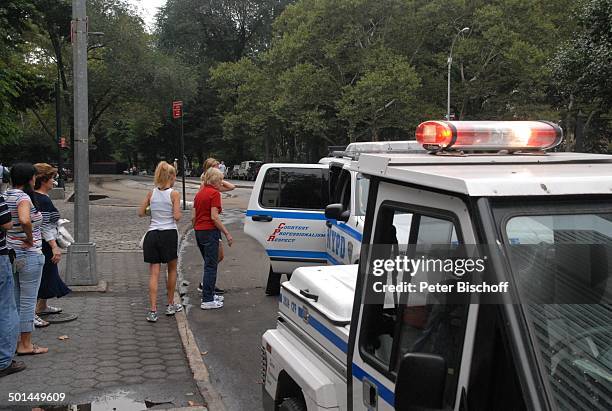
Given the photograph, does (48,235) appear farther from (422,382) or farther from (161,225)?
(422,382)

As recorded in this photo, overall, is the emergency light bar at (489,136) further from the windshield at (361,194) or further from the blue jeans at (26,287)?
the windshield at (361,194)

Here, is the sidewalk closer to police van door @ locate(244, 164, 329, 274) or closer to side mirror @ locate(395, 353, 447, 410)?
police van door @ locate(244, 164, 329, 274)

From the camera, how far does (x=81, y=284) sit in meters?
8.64

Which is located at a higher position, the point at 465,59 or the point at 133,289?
the point at 465,59

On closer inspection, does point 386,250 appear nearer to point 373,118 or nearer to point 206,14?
point 373,118

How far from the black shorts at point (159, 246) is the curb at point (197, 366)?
0.81m

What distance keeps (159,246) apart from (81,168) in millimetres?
2530

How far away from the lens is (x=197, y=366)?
18.7ft

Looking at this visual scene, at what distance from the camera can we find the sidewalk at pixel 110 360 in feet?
16.3

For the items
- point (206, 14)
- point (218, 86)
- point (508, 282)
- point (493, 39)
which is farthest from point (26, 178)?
point (206, 14)

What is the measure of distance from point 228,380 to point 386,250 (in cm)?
355

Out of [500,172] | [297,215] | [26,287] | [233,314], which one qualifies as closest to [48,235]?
[26,287]

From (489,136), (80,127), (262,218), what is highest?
(80,127)

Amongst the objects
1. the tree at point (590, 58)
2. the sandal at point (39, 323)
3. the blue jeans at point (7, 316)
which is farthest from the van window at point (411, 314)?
the tree at point (590, 58)
